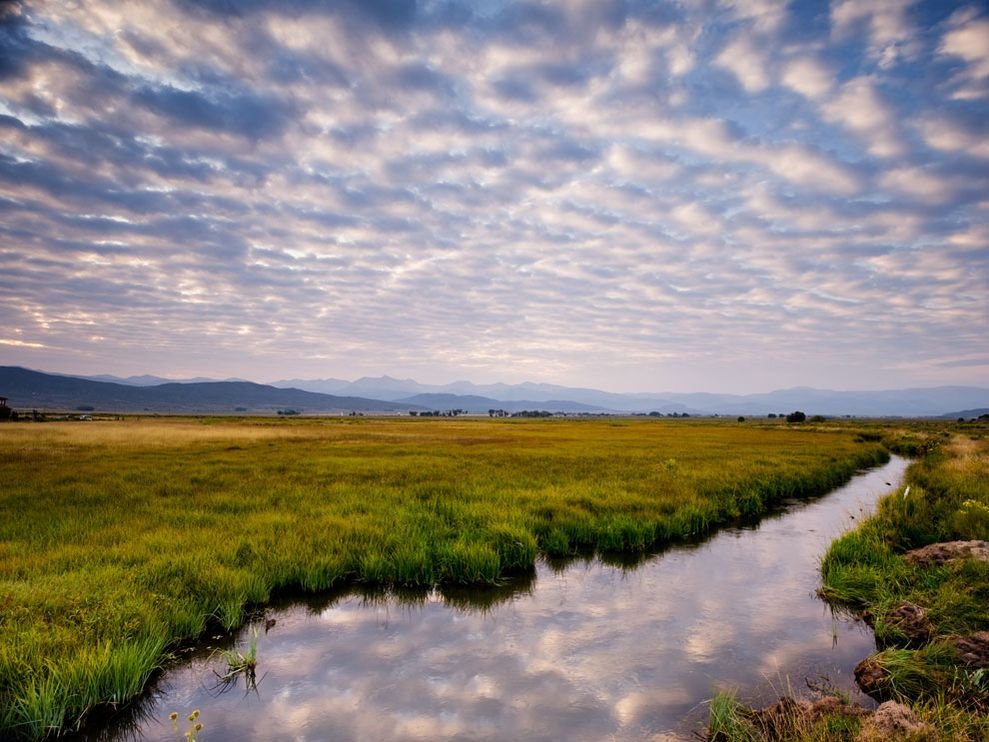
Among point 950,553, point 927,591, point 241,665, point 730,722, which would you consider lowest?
point 241,665

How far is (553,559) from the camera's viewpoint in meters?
15.3

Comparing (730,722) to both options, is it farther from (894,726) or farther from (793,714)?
(894,726)

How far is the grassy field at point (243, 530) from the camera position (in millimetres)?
7844

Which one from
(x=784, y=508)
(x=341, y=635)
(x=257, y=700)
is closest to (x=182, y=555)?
(x=341, y=635)

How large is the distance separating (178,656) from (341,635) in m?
2.75

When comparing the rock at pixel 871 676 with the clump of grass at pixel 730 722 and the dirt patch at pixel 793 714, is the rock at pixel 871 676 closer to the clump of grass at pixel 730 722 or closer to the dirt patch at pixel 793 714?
the dirt patch at pixel 793 714

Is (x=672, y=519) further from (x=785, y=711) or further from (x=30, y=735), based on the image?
(x=30, y=735)

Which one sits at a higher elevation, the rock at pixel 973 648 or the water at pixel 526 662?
the rock at pixel 973 648

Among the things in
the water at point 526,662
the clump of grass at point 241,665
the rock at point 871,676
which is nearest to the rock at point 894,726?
the water at point 526,662

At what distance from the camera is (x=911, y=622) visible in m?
9.95

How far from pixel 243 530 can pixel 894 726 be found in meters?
14.8

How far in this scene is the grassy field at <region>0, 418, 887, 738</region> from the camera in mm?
7844

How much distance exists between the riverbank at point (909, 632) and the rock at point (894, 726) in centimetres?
1

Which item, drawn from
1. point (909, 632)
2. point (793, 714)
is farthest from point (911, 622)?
point (793, 714)
